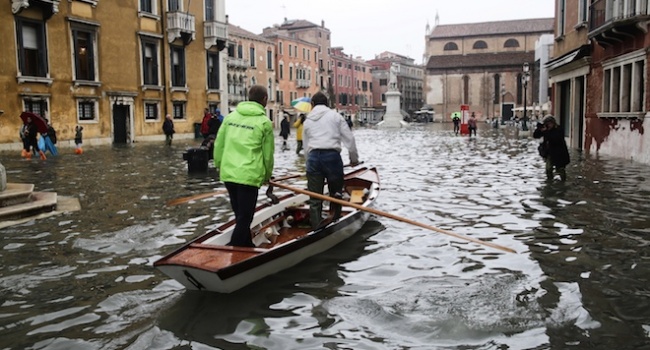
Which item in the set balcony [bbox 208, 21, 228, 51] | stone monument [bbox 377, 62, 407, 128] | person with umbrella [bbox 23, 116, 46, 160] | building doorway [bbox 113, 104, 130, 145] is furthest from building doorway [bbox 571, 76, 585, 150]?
stone monument [bbox 377, 62, 407, 128]

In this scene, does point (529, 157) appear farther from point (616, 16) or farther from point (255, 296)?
point (255, 296)

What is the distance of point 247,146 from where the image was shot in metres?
6.00

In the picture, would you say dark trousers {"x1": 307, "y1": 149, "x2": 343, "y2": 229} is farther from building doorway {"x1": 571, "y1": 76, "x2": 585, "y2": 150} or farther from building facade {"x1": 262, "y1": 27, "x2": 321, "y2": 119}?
building facade {"x1": 262, "y1": 27, "x2": 321, "y2": 119}

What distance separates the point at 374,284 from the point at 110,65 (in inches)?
1071

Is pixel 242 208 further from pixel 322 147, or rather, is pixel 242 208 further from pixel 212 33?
pixel 212 33

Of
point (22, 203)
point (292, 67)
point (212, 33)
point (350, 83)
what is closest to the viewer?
point (22, 203)

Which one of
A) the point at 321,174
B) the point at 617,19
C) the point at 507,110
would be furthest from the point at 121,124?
the point at 507,110

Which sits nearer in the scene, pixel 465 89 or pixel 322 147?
pixel 322 147

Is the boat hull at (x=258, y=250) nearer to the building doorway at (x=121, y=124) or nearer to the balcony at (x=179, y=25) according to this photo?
the building doorway at (x=121, y=124)

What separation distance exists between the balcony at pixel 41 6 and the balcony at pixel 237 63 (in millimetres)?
32611

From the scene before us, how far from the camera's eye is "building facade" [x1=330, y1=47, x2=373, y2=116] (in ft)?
291

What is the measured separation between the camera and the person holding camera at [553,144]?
12.3m

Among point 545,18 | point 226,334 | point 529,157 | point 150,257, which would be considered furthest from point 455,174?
point 545,18

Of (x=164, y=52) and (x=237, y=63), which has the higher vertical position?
(x=237, y=63)
